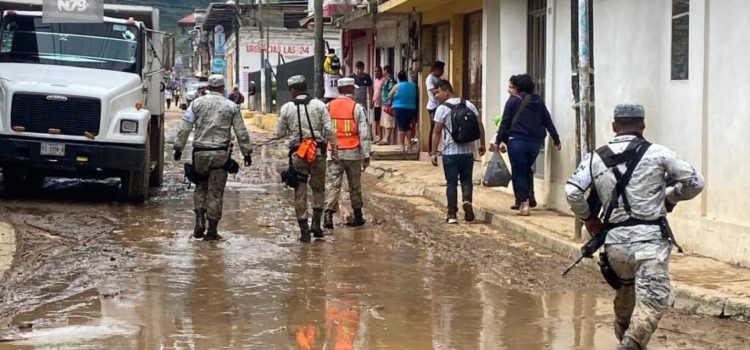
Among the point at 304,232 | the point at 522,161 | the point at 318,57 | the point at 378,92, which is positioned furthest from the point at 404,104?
the point at 304,232

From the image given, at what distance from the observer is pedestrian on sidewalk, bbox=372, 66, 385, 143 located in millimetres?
24594

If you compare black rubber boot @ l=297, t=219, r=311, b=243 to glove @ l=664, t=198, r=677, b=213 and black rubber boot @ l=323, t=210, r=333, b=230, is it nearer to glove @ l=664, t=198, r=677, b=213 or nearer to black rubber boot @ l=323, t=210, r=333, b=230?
black rubber boot @ l=323, t=210, r=333, b=230

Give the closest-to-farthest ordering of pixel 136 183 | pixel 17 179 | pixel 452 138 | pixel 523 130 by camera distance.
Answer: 1. pixel 452 138
2. pixel 523 130
3. pixel 136 183
4. pixel 17 179

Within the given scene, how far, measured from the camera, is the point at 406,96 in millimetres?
22250

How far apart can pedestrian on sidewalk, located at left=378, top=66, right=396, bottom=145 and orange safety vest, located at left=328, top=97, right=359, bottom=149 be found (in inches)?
442

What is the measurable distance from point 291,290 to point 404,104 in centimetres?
1385

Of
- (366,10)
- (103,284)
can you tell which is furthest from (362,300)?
(366,10)

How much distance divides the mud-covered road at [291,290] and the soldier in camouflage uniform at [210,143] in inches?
14.6

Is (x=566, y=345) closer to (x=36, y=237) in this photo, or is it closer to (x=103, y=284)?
(x=103, y=284)

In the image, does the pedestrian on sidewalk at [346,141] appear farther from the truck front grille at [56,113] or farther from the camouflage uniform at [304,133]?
→ the truck front grille at [56,113]

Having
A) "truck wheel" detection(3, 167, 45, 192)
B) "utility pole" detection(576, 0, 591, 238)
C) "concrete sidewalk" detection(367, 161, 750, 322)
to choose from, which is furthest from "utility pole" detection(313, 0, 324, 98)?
"utility pole" detection(576, 0, 591, 238)

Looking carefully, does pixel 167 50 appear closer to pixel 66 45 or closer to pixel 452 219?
pixel 66 45

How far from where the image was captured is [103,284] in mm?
8820

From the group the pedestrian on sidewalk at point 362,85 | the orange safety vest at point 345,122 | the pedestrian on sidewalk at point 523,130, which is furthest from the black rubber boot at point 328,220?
the pedestrian on sidewalk at point 362,85
